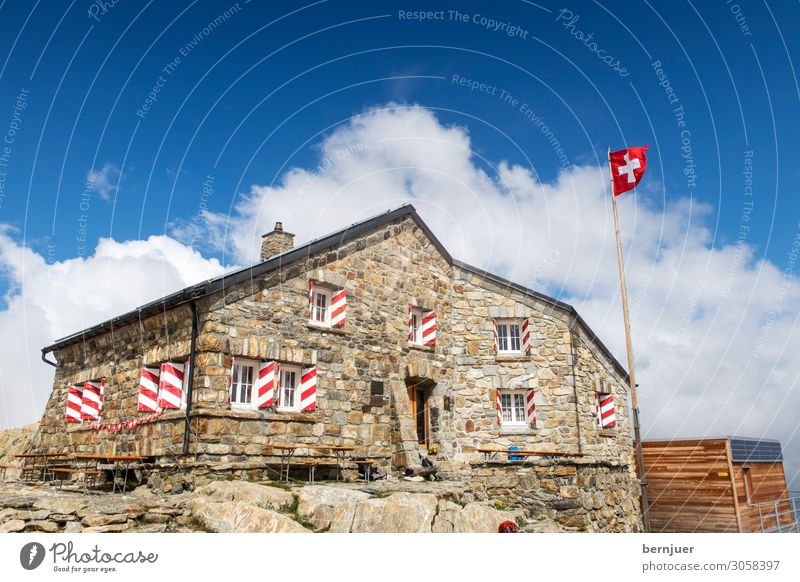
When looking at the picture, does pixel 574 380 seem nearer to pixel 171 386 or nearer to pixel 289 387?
pixel 289 387

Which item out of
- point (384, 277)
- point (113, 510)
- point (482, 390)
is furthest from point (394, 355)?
point (113, 510)

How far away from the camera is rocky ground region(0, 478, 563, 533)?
8289 millimetres

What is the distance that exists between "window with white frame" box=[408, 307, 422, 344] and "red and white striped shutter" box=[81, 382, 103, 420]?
8621 mm

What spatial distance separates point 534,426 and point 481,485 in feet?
19.5

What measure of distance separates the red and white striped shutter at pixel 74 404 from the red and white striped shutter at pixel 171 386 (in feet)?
16.4

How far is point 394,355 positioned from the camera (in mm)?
16469

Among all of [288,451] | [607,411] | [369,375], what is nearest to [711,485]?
[607,411]

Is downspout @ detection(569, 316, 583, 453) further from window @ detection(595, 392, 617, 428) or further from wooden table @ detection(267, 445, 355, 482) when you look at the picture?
wooden table @ detection(267, 445, 355, 482)

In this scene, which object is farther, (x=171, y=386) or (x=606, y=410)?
(x=606, y=410)

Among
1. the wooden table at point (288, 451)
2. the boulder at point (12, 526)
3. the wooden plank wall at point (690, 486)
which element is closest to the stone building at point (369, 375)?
the wooden table at point (288, 451)

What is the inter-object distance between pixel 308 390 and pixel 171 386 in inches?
119

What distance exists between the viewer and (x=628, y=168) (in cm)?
1602

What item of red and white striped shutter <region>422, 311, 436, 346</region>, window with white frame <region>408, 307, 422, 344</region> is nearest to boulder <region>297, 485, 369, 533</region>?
window with white frame <region>408, 307, 422, 344</region>

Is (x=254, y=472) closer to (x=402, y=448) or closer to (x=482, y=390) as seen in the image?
(x=402, y=448)
